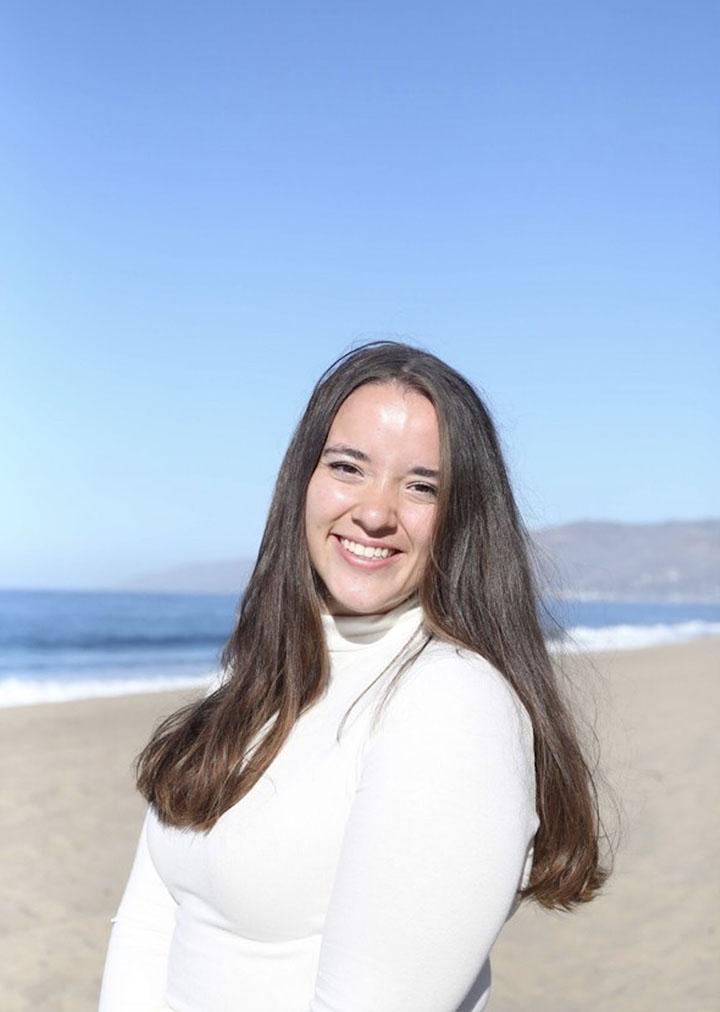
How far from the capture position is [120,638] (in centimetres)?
2922

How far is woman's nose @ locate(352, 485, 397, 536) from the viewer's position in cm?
192

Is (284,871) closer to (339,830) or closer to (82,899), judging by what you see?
(339,830)

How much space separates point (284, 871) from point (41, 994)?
13.4 feet

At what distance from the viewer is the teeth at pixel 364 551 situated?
1.95m

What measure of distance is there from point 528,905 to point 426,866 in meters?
5.12

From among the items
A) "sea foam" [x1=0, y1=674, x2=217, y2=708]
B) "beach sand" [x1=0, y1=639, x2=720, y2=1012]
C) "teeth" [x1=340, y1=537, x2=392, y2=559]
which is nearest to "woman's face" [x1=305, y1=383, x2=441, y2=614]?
"teeth" [x1=340, y1=537, x2=392, y2=559]

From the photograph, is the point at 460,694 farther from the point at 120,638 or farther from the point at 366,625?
the point at 120,638

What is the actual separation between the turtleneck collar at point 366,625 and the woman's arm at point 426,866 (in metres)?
0.35

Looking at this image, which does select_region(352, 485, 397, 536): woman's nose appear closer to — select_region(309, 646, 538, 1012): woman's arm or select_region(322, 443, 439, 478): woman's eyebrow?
select_region(322, 443, 439, 478): woman's eyebrow

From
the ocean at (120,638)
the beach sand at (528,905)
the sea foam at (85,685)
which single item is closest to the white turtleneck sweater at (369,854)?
the ocean at (120,638)

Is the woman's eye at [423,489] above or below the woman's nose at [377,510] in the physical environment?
above

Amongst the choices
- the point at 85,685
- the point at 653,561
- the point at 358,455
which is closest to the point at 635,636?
the point at 85,685

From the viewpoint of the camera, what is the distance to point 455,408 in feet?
6.32

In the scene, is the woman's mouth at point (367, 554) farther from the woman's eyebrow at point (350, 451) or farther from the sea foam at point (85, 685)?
the sea foam at point (85, 685)
